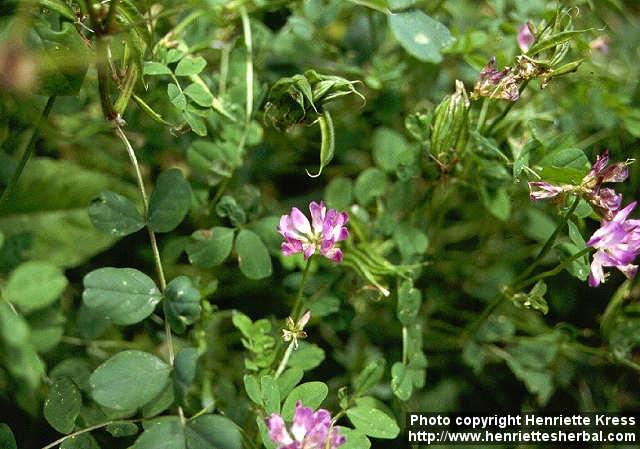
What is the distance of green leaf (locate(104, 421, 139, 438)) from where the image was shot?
847mm

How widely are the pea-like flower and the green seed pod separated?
193mm

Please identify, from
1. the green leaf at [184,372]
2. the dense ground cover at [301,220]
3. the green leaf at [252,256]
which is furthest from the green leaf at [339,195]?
the green leaf at [184,372]

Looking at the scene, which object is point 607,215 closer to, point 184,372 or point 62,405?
point 184,372

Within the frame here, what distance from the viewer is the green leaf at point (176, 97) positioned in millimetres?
892

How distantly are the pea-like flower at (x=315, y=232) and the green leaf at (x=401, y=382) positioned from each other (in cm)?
20

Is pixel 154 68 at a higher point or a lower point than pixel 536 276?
higher

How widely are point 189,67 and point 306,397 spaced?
0.46 metres

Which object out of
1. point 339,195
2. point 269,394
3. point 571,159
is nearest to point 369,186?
point 339,195

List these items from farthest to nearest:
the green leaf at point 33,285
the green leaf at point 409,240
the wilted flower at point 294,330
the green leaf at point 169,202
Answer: the green leaf at point 409,240, the green leaf at point 169,202, the wilted flower at point 294,330, the green leaf at point 33,285

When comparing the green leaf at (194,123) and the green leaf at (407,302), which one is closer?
the green leaf at (194,123)

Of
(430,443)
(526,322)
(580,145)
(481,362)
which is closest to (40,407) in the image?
(430,443)

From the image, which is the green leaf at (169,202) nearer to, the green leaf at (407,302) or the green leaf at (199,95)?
the green leaf at (199,95)

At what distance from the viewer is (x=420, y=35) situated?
1034 mm

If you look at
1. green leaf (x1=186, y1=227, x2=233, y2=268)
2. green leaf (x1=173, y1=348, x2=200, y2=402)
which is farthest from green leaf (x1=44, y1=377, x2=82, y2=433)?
green leaf (x1=186, y1=227, x2=233, y2=268)
